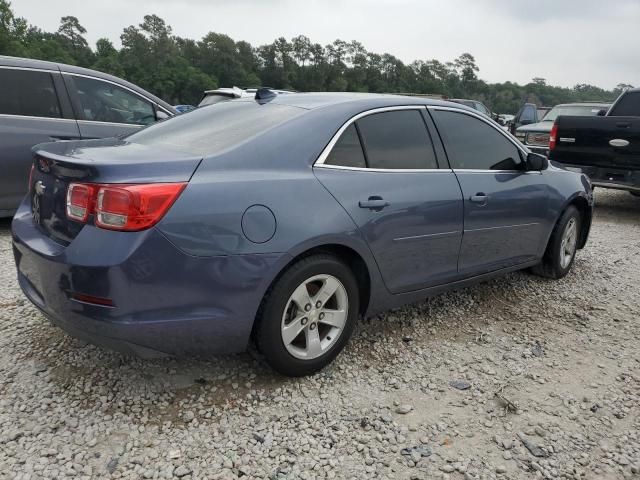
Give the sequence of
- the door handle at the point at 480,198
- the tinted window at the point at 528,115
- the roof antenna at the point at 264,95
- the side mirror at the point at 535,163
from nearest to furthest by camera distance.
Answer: the roof antenna at the point at 264,95
the door handle at the point at 480,198
the side mirror at the point at 535,163
the tinted window at the point at 528,115

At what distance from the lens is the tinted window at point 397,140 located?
9.75ft

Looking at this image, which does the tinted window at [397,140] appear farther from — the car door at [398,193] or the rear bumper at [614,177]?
the rear bumper at [614,177]

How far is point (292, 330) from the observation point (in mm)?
2611

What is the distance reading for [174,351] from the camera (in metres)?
2.33

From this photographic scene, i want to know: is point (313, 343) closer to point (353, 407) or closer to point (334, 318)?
point (334, 318)

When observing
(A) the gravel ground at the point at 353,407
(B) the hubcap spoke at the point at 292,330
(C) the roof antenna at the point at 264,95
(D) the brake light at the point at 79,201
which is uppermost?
(C) the roof antenna at the point at 264,95

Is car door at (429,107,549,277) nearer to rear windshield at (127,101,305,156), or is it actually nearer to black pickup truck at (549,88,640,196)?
rear windshield at (127,101,305,156)

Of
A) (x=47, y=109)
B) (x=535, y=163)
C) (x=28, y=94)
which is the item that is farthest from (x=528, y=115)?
(x=28, y=94)

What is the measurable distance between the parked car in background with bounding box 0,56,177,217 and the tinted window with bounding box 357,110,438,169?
11.7ft

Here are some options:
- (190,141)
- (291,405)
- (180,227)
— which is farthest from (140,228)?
(291,405)

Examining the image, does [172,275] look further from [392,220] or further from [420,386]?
[420,386]

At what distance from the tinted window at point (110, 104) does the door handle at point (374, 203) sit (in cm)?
391

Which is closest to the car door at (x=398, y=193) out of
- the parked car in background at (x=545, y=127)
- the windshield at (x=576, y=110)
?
the parked car in background at (x=545, y=127)

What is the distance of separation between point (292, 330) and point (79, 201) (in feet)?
3.83
